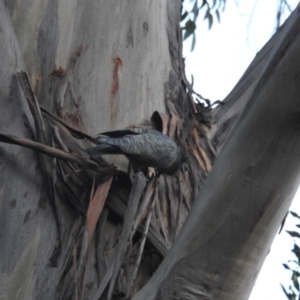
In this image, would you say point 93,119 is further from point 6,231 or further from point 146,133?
point 6,231

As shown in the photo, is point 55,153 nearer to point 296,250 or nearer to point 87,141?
point 87,141

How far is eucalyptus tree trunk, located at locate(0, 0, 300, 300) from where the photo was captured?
48.8 inches

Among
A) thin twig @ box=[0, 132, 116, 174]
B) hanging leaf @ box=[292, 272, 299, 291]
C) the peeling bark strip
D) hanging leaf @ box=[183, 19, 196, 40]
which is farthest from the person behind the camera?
hanging leaf @ box=[183, 19, 196, 40]

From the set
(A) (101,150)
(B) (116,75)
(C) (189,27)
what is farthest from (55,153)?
(C) (189,27)

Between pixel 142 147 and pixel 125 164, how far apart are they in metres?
0.12

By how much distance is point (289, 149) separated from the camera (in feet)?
4.04

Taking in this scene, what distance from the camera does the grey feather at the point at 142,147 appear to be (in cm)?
163

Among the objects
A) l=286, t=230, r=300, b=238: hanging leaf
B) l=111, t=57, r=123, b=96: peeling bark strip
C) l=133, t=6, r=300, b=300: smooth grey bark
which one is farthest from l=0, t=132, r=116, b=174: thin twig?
l=286, t=230, r=300, b=238: hanging leaf

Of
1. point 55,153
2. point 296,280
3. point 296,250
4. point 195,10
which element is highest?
point 195,10

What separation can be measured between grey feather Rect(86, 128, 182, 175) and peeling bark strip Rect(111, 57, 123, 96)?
20 centimetres

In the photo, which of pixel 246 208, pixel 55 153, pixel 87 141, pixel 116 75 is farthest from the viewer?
pixel 116 75

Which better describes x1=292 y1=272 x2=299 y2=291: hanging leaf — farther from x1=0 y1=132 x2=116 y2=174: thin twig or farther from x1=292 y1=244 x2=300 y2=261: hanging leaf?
x1=0 y1=132 x2=116 y2=174: thin twig

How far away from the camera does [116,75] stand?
74.7 inches

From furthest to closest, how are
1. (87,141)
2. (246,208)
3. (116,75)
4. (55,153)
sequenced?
(116,75), (87,141), (55,153), (246,208)
